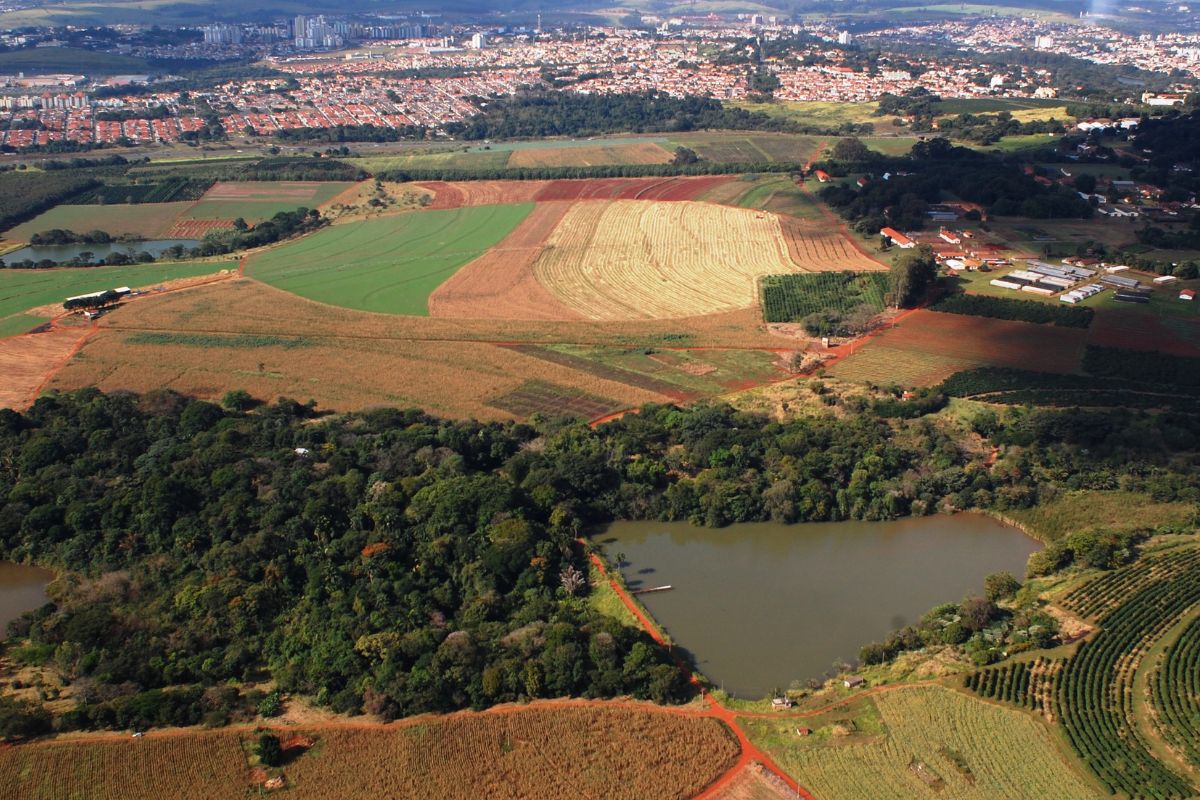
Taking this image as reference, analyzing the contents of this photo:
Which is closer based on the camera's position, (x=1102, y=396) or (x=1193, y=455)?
(x=1193, y=455)

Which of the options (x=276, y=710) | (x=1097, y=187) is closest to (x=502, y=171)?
(x=1097, y=187)

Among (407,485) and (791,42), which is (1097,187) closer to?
(407,485)

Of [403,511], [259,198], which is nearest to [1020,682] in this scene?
[403,511]

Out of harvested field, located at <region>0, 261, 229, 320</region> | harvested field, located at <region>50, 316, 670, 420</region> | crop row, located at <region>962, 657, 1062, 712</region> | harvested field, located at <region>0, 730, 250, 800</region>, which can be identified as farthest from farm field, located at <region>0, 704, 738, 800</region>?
harvested field, located at <region>0, 261, 229, 320</region>

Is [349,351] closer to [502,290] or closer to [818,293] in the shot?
[502,290]

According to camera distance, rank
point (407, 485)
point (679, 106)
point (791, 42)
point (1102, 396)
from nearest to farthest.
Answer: point (407, 485) < point (1102, 396) < point (679, 106) < point (791, 42)

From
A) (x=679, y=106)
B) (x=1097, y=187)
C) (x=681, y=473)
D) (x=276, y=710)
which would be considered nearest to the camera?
(x=276, y=710)
